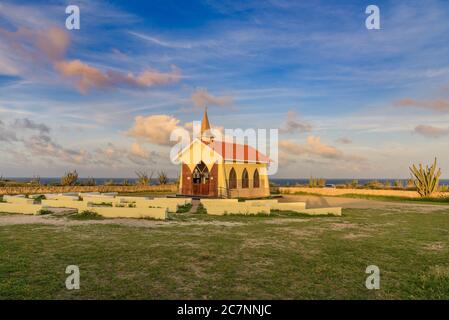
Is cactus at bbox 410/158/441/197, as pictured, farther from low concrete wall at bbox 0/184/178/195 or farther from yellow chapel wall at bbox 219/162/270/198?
low concrete wall at bbox 0/184/178/195

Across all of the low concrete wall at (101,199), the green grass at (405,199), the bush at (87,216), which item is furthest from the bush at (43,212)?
the green grass at (405,199)

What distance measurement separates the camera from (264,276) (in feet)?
22.4

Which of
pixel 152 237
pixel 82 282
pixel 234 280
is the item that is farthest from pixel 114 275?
pixel 152 237

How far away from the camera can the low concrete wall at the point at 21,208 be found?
1696 cm

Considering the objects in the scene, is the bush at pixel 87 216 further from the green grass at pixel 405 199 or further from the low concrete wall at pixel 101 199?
the green grass at pixel 405 199

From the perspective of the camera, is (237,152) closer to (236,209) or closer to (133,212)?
(236,209)

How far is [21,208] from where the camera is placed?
17.3 m

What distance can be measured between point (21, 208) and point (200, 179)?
15807mm

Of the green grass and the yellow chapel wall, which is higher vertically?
the yellow chapel wall

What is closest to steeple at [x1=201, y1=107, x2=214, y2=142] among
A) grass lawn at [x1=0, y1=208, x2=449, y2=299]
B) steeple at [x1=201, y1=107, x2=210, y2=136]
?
steeple at [x1=201, y1=107, x2=210, y2=136]

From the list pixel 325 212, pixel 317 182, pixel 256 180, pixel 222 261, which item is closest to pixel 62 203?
pixel 325 212

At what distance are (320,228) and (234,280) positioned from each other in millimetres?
7718

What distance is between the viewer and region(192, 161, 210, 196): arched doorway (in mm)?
29984

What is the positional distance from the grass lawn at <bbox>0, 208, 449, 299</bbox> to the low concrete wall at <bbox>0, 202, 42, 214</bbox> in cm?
412
